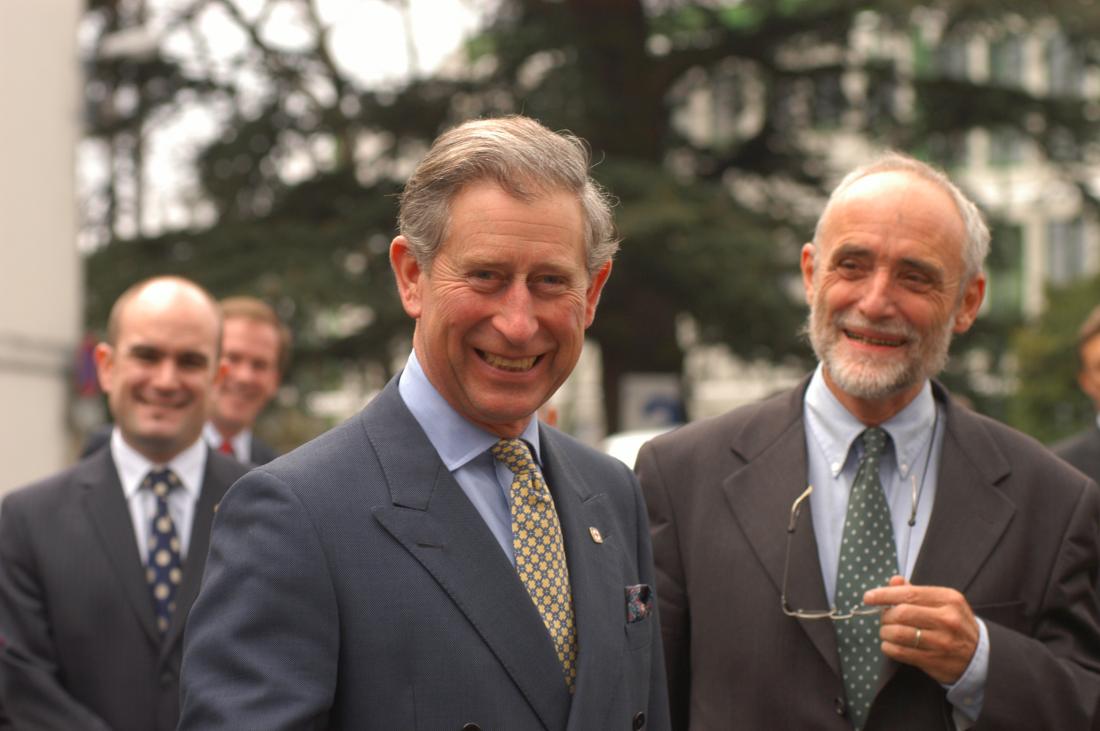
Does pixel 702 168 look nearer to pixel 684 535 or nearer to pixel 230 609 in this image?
pixel 684 535

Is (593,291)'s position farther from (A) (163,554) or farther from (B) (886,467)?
(A) (163,554)

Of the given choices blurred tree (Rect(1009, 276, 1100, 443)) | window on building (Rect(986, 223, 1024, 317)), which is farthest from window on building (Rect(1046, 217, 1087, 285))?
window on building (Rect(986, 223, 1024, 317))

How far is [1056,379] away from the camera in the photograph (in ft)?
99.2

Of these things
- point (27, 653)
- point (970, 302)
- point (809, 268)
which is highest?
point (809, 268)

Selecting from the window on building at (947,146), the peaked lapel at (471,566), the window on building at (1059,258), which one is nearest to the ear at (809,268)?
the peaked lapel at (471,566)

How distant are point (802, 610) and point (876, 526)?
10.3 inches

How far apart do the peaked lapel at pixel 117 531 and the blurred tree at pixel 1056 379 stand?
25641 mm

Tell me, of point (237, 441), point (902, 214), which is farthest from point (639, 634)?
point (237, 441)

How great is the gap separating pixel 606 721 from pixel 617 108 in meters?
12.7

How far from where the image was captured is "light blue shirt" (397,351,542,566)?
298 cm

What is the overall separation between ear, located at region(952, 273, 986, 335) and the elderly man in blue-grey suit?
135 cm

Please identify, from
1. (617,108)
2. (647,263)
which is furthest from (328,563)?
(617,108)

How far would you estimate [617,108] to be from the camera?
15297mm

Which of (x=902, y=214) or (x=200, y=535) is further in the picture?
(x=200, y=535)
